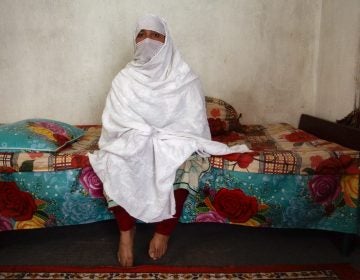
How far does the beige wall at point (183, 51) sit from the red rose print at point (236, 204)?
1151 millimetres

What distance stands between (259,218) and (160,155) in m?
0.59

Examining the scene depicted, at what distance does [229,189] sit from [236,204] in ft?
0.27

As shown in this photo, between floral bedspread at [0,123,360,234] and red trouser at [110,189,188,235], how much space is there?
0.05 metres

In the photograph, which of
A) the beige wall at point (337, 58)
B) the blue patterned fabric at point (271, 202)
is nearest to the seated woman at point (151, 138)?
the blue patterned fabric at point (271, 202)

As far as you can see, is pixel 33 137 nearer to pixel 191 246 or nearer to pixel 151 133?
pixel 151 133

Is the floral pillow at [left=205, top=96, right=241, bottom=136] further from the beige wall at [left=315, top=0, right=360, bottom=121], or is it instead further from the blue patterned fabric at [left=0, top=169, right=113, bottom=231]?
the blue patterned fabric at [left=0, top=169, right=113, bottom=231]

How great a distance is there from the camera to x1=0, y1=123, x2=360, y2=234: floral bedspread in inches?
→ 58.6

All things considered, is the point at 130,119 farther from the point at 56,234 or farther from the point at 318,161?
the point at 318,161

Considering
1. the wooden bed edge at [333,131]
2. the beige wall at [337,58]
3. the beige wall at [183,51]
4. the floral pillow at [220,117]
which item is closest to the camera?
the wooden bed edge at [333,131]

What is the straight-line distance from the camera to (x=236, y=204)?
152 centimetres

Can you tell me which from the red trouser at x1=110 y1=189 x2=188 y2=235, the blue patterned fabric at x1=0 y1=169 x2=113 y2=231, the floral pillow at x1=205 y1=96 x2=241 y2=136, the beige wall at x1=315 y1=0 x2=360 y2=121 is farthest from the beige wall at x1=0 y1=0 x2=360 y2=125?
the red trouser at x1=110 y1=189 x2=188 y2=235

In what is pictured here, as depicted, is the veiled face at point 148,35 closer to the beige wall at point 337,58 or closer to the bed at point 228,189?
the bed at point 228,189

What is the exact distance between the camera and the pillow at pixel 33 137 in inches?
63.2

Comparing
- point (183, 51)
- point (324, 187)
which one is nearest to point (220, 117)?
point (183, 51)
